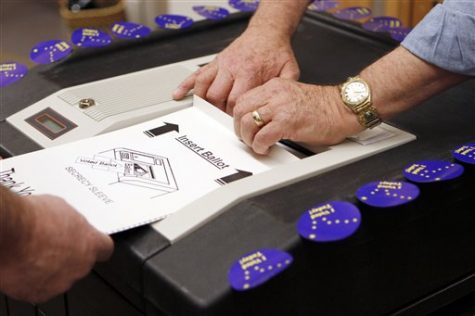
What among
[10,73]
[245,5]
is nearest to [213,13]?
[245,5]

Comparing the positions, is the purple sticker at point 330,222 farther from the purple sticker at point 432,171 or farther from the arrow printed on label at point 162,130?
the arrow printed on label at point 162,130

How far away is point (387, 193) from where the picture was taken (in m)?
0.77

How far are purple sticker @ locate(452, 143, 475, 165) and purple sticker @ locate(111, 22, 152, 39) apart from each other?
0.67 metres

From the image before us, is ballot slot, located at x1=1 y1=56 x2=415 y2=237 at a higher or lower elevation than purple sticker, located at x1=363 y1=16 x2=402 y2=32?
lower

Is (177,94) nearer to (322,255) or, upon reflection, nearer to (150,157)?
(150,157)

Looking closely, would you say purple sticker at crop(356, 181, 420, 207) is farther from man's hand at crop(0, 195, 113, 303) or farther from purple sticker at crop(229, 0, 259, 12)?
purple sticker at crop(229, 0, 259, 12)

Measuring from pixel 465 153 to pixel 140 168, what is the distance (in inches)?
16.1

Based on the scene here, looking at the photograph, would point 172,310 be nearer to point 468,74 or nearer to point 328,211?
point 328,211

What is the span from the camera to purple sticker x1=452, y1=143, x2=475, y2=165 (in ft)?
2.77

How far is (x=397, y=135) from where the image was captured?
969 mm

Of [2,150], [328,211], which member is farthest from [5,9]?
[328,211]

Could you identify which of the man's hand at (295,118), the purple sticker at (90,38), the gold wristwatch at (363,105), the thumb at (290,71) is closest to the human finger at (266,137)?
the man's hand at (295,118)

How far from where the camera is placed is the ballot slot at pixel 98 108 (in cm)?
100

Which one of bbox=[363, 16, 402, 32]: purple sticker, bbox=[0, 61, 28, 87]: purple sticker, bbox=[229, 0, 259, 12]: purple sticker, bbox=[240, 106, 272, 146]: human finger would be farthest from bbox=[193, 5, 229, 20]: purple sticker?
bbox=[240, 106, 272, 146]: human finger
